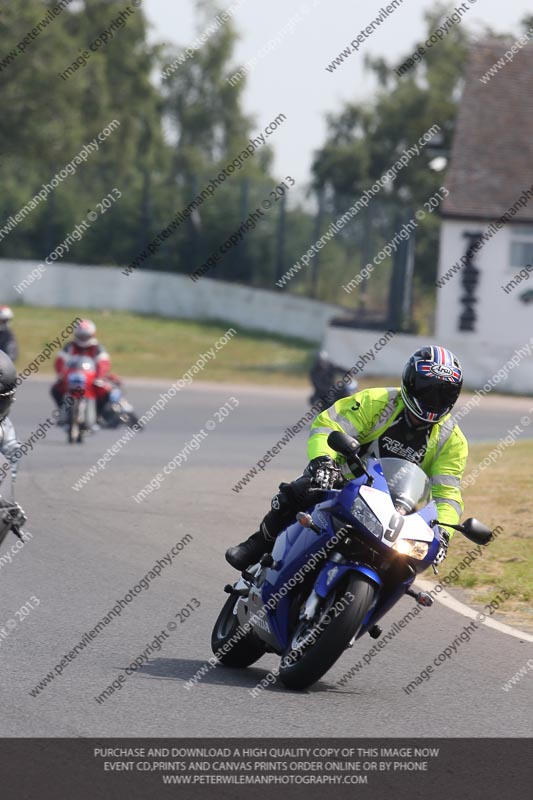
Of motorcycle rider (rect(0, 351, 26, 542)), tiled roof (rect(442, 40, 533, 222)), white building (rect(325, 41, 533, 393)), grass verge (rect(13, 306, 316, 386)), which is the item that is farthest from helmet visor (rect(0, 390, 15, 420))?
tiled roof (rect(442, 40, 533, 222))

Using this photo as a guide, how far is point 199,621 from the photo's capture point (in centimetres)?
866

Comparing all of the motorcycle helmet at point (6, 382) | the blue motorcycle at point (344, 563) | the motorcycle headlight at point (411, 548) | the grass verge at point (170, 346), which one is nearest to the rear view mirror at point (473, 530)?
the blue motorcycle at point (344, 563)

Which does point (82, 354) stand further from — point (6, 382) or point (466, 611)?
point (6, 382)

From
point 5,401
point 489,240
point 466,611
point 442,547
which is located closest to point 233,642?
point 442,547

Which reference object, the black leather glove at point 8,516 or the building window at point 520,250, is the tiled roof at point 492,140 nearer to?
the building window at point 520,250

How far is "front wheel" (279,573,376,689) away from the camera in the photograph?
6.44 metres

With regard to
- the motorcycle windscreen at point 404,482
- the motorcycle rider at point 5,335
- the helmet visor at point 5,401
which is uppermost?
the motorcycle windscreen at point 404,482

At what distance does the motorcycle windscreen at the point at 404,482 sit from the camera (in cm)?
670

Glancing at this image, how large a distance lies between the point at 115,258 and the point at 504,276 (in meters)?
14.4

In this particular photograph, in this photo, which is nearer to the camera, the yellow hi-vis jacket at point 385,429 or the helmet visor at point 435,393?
the helmet visor at point 435,393

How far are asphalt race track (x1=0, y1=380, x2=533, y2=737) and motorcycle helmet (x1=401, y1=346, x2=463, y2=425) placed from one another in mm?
1323

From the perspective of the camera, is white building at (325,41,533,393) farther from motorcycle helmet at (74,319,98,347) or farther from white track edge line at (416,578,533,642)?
white track edge line at (416,578,533,642)

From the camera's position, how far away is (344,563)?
260 inches

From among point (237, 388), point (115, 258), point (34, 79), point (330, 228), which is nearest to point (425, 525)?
point (237, 388)
